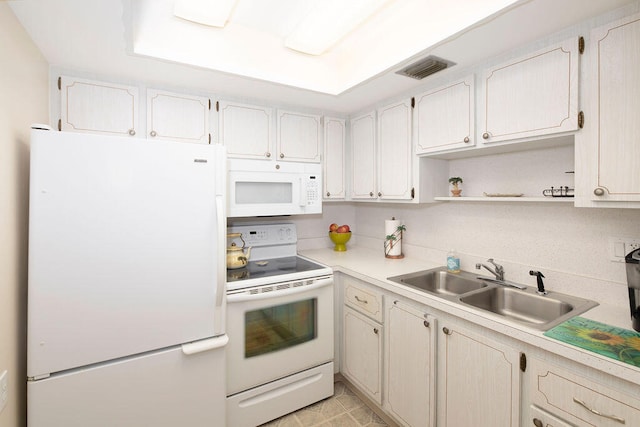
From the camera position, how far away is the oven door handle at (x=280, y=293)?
1.83 metres

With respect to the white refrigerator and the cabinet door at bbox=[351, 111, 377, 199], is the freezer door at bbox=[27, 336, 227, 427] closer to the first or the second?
the white refrigerator

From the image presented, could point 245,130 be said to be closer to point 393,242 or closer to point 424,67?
point 424,67

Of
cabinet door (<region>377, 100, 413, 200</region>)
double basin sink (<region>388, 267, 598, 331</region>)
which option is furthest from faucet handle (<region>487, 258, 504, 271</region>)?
cabinet door (<region>377, 100, 413, 200</region>)

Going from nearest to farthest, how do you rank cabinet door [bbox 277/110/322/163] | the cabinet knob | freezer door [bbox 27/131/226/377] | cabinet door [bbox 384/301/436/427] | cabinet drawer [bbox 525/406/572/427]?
cabinet drawer [bbox 525/406/572/427], freezer door [bbox 27/131/226/377], cabinet door [bbox 384/301/436/427], the cabinet knob, cabinet door [bbox 277/110/322/163]

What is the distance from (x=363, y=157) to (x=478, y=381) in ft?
5.80

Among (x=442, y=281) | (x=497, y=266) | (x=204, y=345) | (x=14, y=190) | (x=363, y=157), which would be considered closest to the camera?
(x=14, y=190)

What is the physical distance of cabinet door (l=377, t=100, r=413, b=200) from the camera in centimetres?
221

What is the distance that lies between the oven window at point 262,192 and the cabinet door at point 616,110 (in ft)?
5.62

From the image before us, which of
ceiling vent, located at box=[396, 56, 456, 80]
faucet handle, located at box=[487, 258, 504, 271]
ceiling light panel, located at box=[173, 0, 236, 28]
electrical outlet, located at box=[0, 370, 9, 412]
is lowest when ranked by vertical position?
electrical outlet, located at box=[0, 370, 9, 412]

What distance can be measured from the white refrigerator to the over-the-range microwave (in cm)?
42

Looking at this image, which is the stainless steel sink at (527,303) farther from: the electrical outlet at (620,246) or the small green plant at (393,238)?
the small green plant at (393,238)

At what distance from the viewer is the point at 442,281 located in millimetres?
2139

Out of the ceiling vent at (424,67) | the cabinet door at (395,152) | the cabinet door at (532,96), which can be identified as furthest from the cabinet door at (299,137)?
the cabinet door at (532,96)

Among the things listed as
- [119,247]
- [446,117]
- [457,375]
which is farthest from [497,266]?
[119,247]
